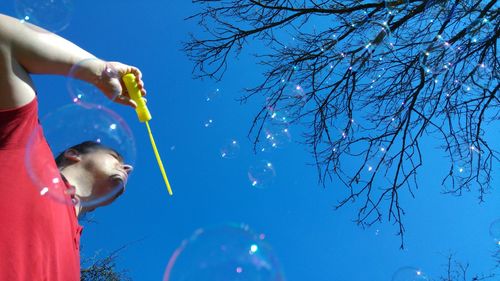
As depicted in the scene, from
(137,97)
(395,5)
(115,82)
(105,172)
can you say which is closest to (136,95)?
(137,97)

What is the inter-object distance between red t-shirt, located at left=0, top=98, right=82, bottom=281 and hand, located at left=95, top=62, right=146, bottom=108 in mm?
216

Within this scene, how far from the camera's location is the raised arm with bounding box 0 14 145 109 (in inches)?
54.7

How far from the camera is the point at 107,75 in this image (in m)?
1.60

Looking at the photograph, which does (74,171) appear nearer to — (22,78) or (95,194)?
(95,194)

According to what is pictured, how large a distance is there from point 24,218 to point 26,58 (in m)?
0.48

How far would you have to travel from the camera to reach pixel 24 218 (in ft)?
4.87

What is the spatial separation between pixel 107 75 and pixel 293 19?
5938 mm

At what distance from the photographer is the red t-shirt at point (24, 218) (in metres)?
1.43

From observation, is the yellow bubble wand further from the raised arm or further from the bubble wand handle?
the raised arm

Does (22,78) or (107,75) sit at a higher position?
(107,75)

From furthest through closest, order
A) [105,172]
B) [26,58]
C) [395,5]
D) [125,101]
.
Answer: [395,5]
[105,172]
[125,101]
[26,58]

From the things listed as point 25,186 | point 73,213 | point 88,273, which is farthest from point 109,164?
point 88,273

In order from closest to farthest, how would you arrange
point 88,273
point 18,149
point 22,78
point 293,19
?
point 22,78, point 18,149, point 293,19, point 88,273

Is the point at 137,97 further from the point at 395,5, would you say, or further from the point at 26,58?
the point at 395,5
